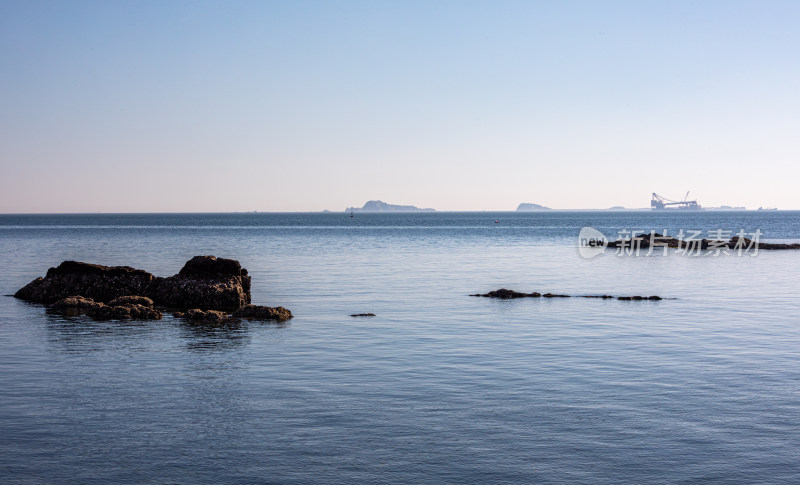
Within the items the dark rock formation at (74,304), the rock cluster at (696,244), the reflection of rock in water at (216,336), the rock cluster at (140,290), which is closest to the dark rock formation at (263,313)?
the rock cluster at (140,290)

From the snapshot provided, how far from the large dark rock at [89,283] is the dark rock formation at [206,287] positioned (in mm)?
844

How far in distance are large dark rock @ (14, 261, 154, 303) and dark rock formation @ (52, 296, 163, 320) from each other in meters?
1.55

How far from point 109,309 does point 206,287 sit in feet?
13.8

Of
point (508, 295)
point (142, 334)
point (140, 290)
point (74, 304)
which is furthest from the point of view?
point (508, 295)

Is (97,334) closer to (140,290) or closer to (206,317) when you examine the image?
(206,317)

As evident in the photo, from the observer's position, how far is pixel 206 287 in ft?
105

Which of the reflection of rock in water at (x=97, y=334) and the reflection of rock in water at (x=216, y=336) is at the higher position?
the reflection of rock in water at (x=216, y=336)

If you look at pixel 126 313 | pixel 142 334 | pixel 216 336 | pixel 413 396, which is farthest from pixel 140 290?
pixel 413 396

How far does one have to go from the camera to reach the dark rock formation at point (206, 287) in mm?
31844

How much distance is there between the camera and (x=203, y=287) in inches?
1262

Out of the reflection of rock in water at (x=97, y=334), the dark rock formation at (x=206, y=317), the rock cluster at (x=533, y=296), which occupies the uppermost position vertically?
the rock cluster at (x=533, y=296)

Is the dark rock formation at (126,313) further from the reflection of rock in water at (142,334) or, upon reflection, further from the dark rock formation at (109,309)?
the reflection of rock in water at (142,334)

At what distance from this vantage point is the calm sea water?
11.9 metres

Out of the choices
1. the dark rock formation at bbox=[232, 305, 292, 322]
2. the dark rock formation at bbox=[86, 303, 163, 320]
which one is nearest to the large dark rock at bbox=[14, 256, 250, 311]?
the dark rock formation at bbox=[86, 303, 163, 320]
